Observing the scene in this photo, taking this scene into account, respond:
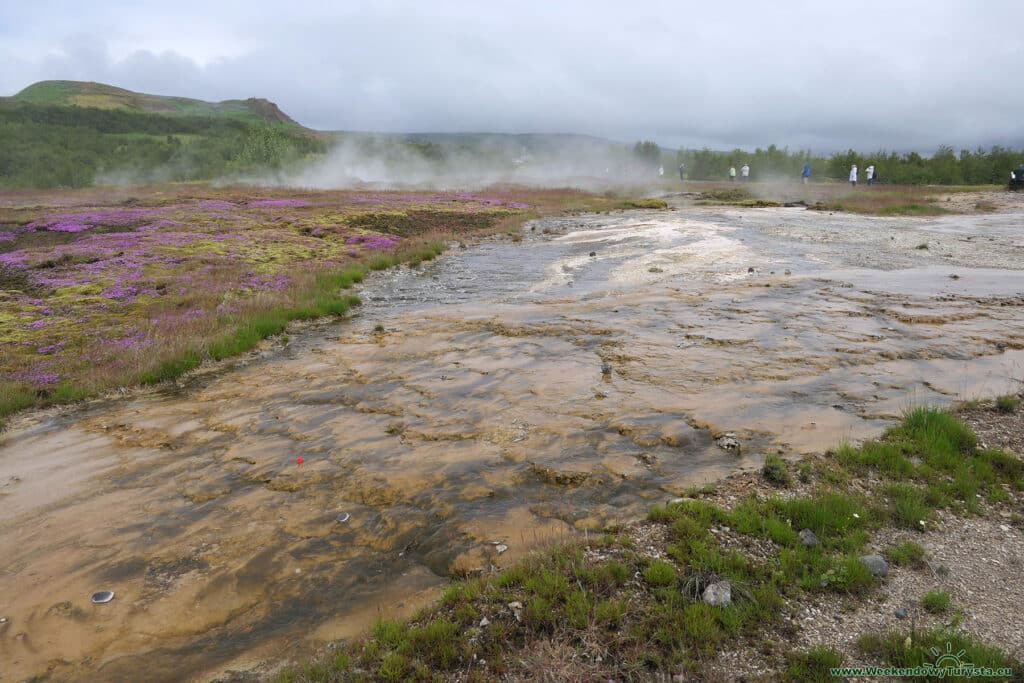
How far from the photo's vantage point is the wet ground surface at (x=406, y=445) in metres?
4.67

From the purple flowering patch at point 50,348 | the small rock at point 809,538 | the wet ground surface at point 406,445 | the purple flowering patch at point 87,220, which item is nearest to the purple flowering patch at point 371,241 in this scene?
the wet ground surface at point 406,445

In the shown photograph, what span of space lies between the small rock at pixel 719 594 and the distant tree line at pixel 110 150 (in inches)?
3613

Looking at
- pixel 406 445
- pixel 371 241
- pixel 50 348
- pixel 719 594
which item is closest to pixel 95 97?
pixel 371 241

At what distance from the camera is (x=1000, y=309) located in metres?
12.8

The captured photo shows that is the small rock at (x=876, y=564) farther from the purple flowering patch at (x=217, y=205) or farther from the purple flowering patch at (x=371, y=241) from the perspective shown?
the purple flowering patch at (x=217, y=205)

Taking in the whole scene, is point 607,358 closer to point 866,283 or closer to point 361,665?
point 361,665

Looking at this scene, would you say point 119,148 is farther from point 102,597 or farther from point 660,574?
point 660,574

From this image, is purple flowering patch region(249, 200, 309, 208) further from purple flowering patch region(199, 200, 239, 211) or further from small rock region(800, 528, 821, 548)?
small rock region(800, 528, 821, 548)

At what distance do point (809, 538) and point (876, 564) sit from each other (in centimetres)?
53

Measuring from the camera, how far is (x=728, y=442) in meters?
6.89

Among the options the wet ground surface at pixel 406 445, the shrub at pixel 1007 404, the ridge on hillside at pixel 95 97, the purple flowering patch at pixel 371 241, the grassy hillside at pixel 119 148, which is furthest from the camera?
the ridge on hillside at pixel 95 97

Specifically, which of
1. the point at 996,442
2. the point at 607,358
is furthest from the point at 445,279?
the point at 996,442

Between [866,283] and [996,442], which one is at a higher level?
[866,283]

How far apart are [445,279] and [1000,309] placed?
1676cm
